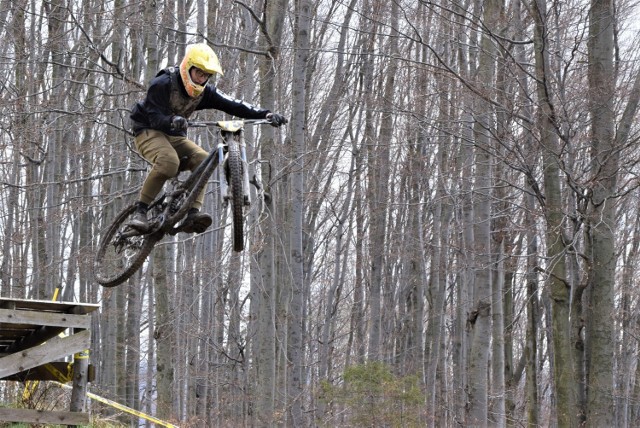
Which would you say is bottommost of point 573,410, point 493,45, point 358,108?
point 573,410

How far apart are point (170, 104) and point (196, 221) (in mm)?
1205

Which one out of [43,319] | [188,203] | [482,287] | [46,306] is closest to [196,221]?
[188,203]

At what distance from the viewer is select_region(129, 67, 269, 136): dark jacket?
8570mm

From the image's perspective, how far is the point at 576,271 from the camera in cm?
1517

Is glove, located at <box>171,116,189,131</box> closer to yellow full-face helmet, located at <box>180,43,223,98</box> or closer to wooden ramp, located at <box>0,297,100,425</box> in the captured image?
yellow full-face helmet, located at <box>180,43,223,98</box>

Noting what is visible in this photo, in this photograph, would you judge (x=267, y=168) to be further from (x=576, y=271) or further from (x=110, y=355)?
(x=110, y=355)

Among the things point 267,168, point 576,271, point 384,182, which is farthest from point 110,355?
point 576,271

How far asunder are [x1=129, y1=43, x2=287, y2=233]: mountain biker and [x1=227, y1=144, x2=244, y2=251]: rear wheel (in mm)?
684

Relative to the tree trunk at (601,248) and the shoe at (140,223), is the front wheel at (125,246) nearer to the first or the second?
the shoe at (140,223)

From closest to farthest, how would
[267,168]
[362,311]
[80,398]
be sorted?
[80,398], [267,168], [362,311]

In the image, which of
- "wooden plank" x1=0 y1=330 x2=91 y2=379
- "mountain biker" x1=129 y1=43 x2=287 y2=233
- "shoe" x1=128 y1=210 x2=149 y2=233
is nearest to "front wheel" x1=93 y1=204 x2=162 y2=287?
"shoe" x1=128 y1=210 x2=149 y2=233

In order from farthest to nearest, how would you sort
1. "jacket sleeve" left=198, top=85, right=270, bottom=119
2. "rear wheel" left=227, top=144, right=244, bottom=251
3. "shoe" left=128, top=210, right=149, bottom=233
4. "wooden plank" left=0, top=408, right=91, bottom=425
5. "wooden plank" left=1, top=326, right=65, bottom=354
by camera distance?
"wooden plank" left=1, top=326, right=65, bottom=354, "wooden plank" left=0, top=408, right=91, bottom=425, "shoe" left=128, top=210, right=149, bottom=233, "jacket sleeve" left=198, top=85, right=270, bottom=119, "rear wheel" left=227, top=144, right=244, bottom=251

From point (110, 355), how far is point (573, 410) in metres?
19.7

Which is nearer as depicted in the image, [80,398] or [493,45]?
[80,398]
